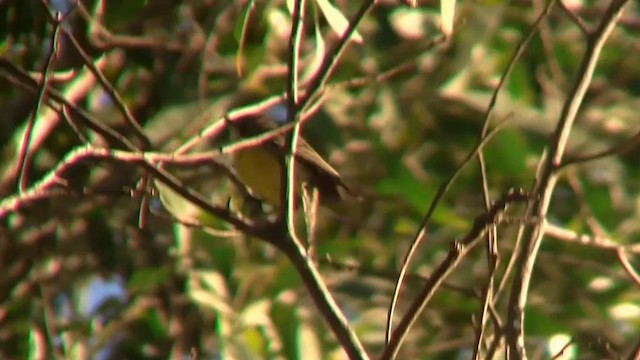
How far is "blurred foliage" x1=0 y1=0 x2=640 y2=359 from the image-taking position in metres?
3.09

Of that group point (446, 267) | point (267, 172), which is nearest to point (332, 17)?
point (446, 267)

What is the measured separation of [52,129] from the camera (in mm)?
3139

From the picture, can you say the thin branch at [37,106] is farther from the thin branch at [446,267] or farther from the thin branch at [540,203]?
the thin branch at [540,203]

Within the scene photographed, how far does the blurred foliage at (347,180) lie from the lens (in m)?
3.09

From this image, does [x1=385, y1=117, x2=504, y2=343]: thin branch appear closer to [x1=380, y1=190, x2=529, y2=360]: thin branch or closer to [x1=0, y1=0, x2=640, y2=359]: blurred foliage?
[x1=380, y1=190, x2=529, y2=360]: thin branch

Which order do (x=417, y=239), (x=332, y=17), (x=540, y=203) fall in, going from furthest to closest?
(x=332, y=17)
(x=540, y=203)
(x=417, y=239)

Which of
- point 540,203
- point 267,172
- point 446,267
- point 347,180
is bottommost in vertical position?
point 347,180

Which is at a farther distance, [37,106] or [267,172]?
[267,172]

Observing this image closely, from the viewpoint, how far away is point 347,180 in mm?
3492

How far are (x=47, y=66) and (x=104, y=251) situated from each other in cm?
184

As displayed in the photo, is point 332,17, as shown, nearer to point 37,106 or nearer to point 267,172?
point 37,106

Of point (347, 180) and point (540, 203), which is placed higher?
point (540, 203)

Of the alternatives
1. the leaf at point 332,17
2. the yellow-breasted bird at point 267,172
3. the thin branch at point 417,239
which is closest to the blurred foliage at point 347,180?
the yellow-breasted bird at point 267,172

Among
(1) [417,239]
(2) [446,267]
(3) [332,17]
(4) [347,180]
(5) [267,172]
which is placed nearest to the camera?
(2) [446,267]
